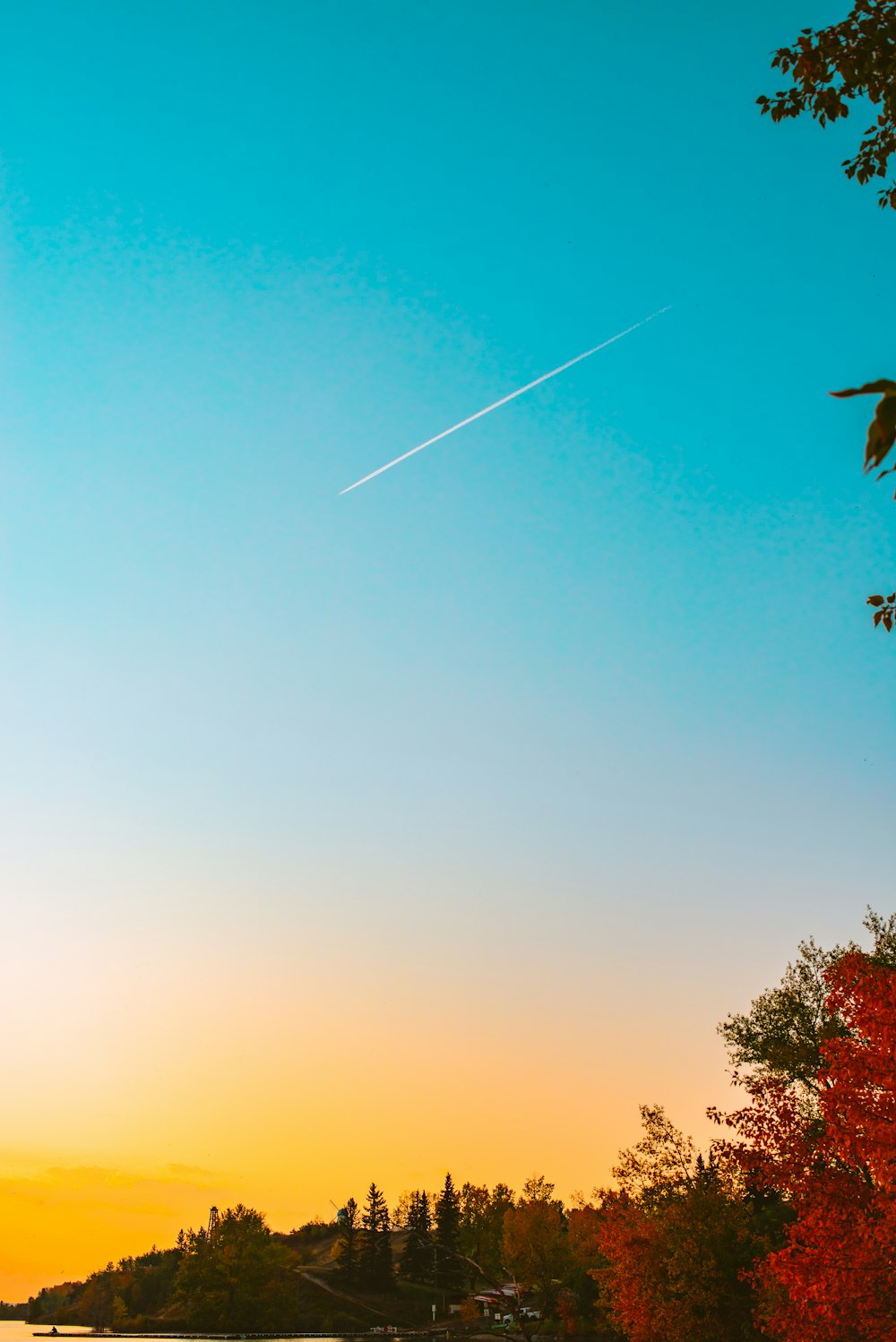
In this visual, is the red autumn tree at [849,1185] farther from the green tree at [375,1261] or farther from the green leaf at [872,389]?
the green tree at [375,1261]

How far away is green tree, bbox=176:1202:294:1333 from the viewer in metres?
102

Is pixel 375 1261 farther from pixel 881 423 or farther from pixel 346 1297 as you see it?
pixel 881 423

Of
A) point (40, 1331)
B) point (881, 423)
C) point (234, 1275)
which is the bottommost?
point (40, 1331)

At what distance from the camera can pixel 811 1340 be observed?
24.4 metres

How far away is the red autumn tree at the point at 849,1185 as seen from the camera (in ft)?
72.6

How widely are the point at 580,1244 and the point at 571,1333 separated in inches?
281

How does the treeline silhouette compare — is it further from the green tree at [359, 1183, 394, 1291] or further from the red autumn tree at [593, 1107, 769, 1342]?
the green tree at [359, 1183, 394, 1291]

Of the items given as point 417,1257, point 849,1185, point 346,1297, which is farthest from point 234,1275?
point 849,1185

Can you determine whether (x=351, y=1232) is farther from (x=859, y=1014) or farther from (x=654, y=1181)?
A: (x=859, y=1014)

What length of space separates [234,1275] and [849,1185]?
323 ft

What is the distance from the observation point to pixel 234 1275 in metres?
102

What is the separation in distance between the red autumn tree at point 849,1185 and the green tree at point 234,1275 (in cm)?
9206

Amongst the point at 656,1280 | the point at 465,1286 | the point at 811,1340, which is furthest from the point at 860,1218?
the point at 465,1286

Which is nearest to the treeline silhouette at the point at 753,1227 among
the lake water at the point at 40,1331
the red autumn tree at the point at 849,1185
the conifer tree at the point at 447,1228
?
the red autumn tree at the point at 849,1185
